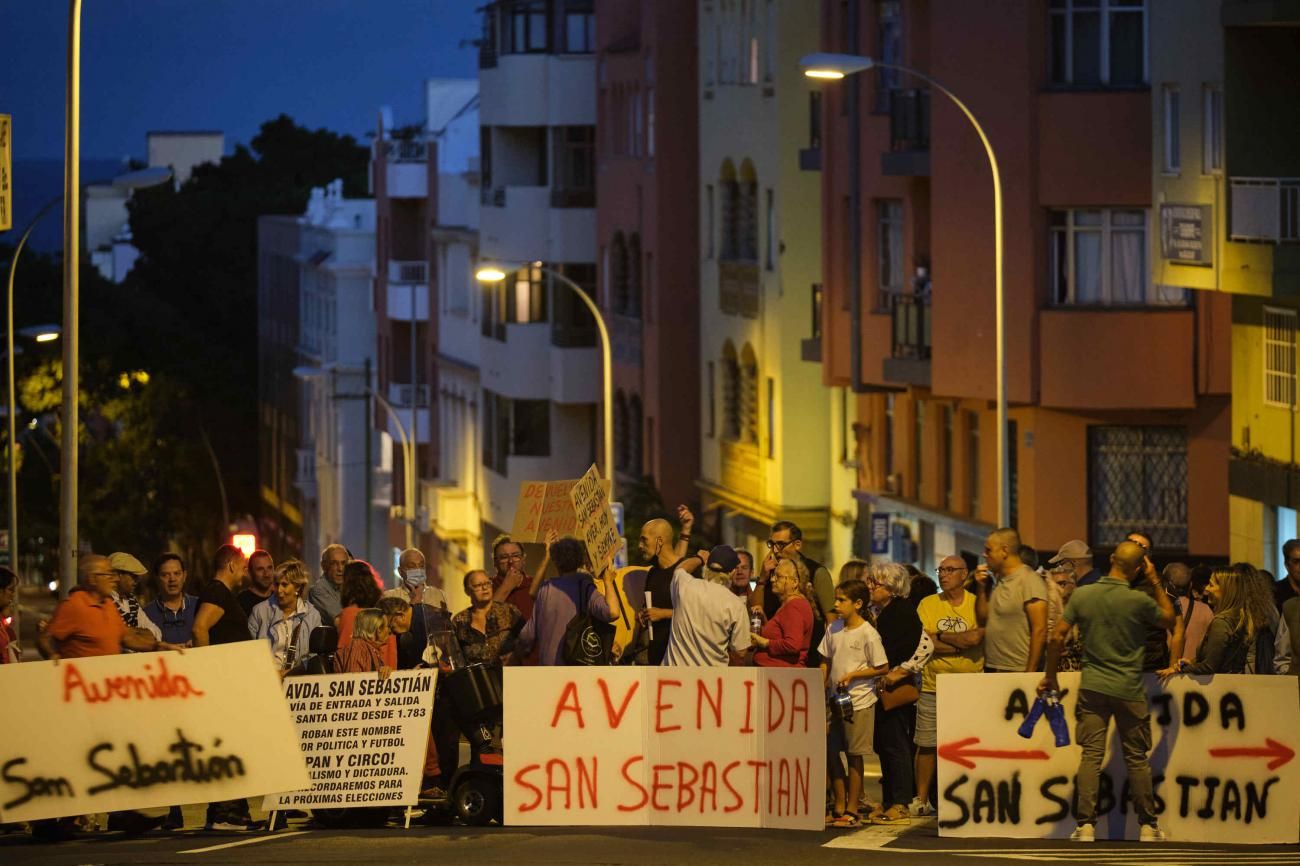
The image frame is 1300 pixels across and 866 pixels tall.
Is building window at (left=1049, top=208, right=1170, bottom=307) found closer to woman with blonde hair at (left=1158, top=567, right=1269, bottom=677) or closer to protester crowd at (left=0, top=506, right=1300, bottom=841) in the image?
protester crowd at (left=0, top=506, right=1300, bottom=841)

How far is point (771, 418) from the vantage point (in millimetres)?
48562

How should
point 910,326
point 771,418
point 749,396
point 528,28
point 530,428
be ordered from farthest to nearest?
1. point 530,428
2. point 528,28
3. point 749,396
4. point 771,418
5. point 910,326

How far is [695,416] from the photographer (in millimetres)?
54906

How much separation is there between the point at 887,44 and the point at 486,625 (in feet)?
82.1

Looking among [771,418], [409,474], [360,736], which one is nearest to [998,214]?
[771,418]

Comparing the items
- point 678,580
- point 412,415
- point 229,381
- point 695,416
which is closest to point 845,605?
point 678,580

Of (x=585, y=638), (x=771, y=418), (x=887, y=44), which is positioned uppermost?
(x=887, y=44)

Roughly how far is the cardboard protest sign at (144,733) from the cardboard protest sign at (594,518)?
12.9 ft

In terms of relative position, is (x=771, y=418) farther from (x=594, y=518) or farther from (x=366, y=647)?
(x=366, y=647)

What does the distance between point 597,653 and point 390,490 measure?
210ft

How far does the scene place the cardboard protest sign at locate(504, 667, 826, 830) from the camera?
17.4 metres

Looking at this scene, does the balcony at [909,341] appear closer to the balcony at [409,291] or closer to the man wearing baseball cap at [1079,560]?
the man wearing baseball cap at [1079,560]

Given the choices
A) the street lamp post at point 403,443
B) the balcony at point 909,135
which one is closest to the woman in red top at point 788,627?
the balcony at point 909,135

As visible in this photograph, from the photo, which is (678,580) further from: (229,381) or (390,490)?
(229,381)
